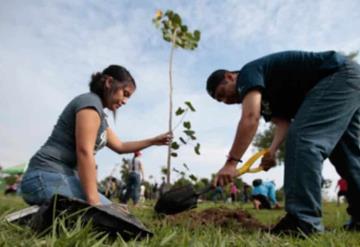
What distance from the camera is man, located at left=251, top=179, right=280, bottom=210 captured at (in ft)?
32.2

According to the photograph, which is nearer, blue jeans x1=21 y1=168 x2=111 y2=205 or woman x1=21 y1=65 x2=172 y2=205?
woman x1=21 y1=65 x2=172 y2=205

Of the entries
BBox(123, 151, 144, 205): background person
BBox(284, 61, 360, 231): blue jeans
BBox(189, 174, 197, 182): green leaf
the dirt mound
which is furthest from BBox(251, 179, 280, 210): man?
BBox(284, 61, 360, 231): blue jeans

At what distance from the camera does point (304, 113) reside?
7.91 feet

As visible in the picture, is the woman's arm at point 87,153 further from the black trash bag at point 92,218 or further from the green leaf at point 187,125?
the green leaf at point 187,125

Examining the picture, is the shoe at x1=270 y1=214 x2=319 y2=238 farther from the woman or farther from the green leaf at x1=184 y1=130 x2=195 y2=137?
the green leaf at x1=184 y1=130 x2=195 y2=137

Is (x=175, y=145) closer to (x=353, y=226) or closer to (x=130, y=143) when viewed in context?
(x=130, y=143)

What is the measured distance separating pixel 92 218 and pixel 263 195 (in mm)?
9059

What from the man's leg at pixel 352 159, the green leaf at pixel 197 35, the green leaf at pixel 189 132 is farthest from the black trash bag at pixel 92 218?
the green leaf at pixel 197 35

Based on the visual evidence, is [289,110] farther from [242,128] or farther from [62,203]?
[62,203]

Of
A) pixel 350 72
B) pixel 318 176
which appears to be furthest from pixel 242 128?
pixel 350 72

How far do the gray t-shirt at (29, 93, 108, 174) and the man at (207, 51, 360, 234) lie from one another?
891mm

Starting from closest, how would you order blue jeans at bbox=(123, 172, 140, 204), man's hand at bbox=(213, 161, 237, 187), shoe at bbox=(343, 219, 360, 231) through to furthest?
man's hand at bbox=(213, 161, 237, 187) < shoe at bbox=(343, 219, 360, 231) < blue jeans at bbox=(123, 172, 140, 204)

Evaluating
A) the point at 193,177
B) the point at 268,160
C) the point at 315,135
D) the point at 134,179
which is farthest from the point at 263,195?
the point at 315,135

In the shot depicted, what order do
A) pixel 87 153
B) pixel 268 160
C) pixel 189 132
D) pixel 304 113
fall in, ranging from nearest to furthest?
pixel 87 153 → pixel 304 113 → pixel 268 160 → pixel 189 132
